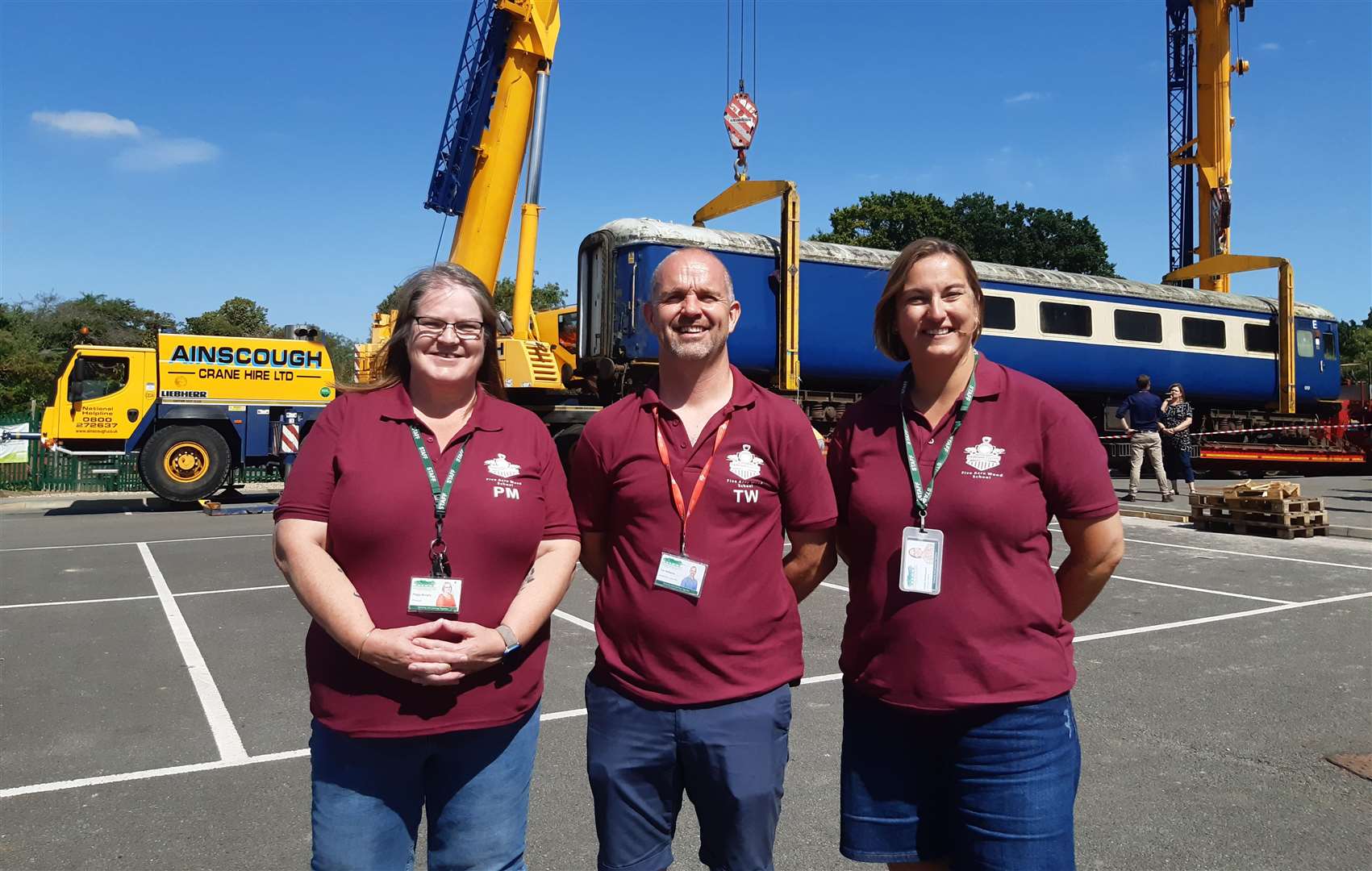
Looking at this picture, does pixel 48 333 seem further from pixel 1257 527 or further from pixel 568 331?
pixel 1257 527

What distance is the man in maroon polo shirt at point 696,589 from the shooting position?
2.13 meters

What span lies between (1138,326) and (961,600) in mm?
18391

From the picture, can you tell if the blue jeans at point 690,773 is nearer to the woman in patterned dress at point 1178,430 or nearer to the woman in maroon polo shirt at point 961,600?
the woman in maroon polo shirt at point 961,600

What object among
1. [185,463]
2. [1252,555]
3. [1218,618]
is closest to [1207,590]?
[1218,618]

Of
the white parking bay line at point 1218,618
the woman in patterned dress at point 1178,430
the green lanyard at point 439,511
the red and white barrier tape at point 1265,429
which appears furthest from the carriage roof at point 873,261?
the green lanyard at point 439,511

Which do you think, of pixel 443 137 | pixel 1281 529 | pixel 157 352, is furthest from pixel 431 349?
pixel 157 352

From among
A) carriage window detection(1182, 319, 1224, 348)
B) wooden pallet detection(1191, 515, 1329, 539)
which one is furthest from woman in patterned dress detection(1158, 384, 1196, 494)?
carriage window detection(1182, 319, 1224, 348)

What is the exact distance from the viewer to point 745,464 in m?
2.22

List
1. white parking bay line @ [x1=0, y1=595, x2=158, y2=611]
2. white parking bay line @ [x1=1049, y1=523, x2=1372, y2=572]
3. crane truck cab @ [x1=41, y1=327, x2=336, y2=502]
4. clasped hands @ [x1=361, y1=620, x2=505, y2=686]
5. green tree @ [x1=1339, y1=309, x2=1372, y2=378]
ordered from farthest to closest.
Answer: green tree @ [x1=1339, y1=309, x2=1372, y2=378]
crane truck cab @ [x1=41, y1=327, x2=336, y2=502]
white parking bay line @ [x1=1049, y1=523, x2=1372, y2=572]
white parking bay line @ [x1=0, y1=595, x2=158, y2=611]
clasped hands @ [x1=361, y1=620, x2=505, y2=686]

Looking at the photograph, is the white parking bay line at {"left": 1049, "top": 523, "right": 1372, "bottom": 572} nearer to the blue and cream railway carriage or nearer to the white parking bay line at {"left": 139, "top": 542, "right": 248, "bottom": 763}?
the blue and cream railway carriage

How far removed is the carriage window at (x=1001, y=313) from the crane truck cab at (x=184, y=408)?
40.0ft

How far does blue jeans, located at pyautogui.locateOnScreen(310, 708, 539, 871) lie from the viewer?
203 cm

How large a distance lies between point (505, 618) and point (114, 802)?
2.52 meters

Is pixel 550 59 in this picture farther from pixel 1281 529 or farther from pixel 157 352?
pixel 1281 529
